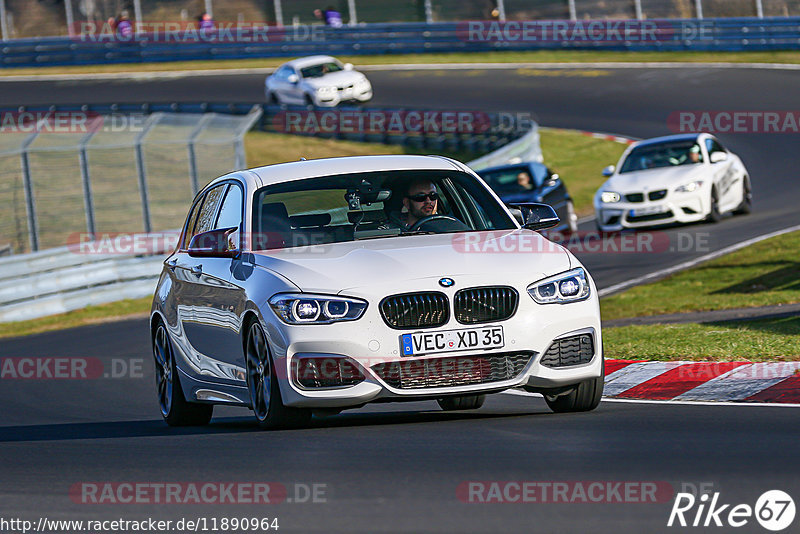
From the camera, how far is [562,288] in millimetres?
8133

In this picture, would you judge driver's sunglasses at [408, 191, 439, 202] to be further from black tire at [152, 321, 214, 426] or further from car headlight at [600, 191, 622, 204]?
car headlight at [600, 191, 622, 204]

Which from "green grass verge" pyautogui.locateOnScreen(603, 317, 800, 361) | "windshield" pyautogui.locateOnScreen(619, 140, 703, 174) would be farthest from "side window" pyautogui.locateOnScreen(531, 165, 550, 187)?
"green grass verge" pyautogui.locateOnScreen(603, 317, 800, 361)

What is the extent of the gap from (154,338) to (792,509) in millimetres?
6137

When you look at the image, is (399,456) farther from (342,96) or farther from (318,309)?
(342,96)

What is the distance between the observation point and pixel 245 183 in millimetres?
9234

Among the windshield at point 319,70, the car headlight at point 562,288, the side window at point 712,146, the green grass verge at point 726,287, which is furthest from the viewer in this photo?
the windshield at point 319,70

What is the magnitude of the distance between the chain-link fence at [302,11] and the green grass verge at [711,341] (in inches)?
1280

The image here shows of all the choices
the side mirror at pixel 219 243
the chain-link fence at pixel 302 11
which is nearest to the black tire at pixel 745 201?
the side mirror at pixel 219 243

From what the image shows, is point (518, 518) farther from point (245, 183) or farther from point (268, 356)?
point (245, 183)

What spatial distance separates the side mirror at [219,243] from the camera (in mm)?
8898

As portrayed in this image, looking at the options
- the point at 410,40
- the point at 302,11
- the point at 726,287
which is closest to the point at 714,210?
the point at 726,287

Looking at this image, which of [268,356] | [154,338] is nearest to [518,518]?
[268,356]

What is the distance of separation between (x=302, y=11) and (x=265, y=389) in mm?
45983

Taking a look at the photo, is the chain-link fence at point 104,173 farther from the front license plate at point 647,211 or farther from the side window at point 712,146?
the side window at point 712,146
